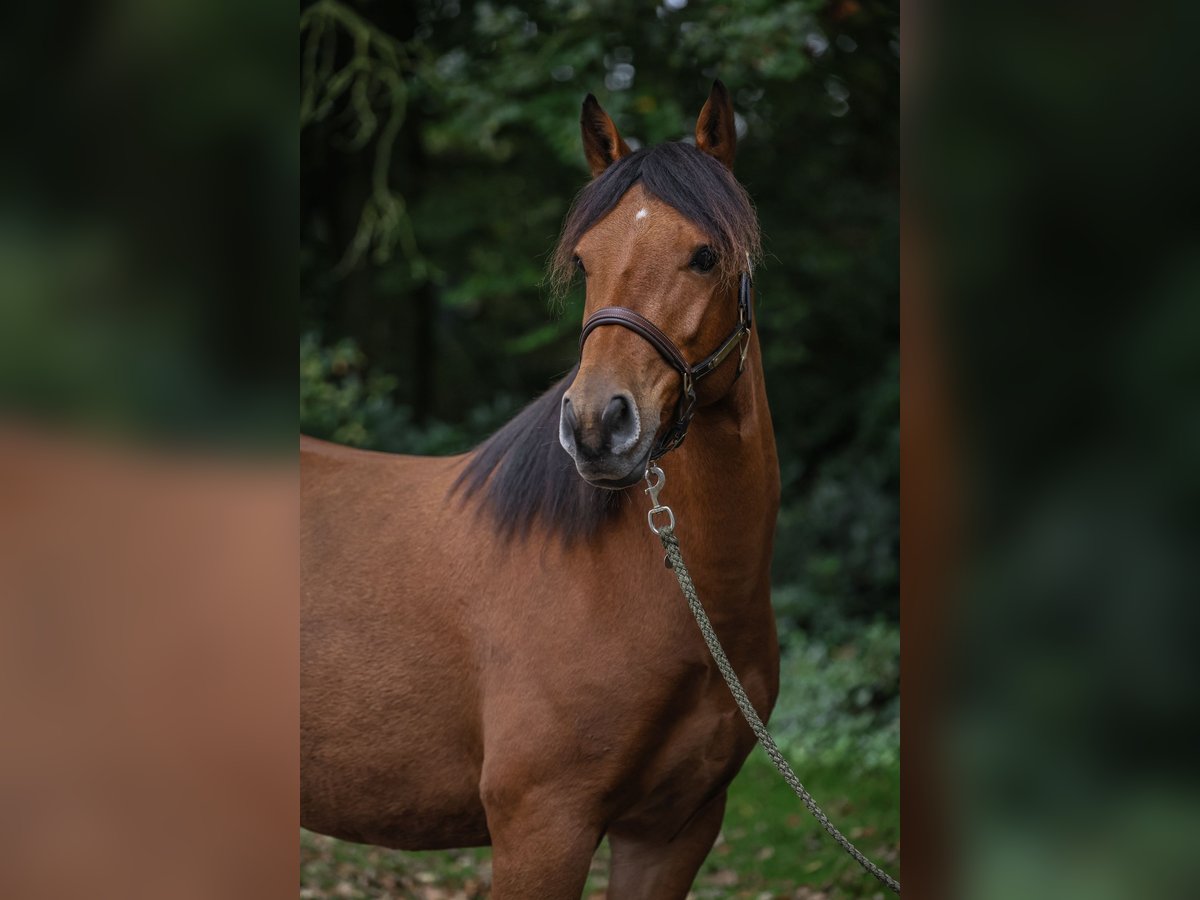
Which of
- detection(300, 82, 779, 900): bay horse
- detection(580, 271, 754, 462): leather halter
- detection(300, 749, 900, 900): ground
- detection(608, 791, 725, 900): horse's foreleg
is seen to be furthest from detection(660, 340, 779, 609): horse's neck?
detection(300, 749, 900, 900): ground

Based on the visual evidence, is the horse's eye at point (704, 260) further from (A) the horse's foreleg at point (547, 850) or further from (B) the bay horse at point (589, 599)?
(A) the horse's foreleg at point (547, 850)

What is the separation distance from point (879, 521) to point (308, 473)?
15.7ft

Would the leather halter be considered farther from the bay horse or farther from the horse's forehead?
the horse's forehead

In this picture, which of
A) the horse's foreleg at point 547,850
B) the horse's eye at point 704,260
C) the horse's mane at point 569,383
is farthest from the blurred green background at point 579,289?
the horse's eye at point 704,260

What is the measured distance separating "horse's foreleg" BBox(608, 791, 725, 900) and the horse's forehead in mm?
1562

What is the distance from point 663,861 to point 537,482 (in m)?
1.13

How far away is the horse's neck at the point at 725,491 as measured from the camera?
8.67ft

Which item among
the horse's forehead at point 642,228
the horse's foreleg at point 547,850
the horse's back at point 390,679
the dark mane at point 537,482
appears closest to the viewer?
the horse's forehead at point 642,228

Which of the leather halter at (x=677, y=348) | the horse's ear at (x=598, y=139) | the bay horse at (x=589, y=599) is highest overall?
the horse's ear at (x=598, y=139)

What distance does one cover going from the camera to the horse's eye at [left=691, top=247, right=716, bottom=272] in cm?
238

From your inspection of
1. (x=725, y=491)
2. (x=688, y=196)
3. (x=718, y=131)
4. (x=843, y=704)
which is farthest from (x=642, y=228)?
(x=843, y=704)

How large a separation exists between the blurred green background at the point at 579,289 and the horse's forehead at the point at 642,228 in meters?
3.35
